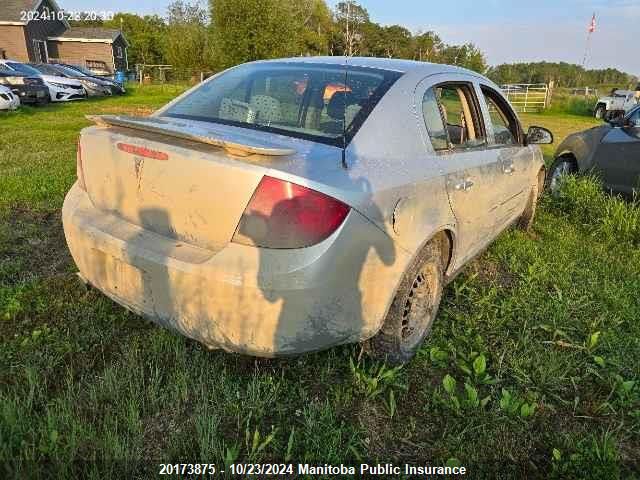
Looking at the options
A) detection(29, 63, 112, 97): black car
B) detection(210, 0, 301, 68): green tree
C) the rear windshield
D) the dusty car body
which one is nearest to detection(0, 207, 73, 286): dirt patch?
the dusty car body

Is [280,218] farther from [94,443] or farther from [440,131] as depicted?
[440,131]

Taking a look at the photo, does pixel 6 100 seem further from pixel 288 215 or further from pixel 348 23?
pixel 288 215

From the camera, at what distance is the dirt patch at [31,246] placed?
3.39 m

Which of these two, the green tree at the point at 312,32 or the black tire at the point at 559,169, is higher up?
the green tree at the point at 312,32

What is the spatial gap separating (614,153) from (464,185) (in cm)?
363

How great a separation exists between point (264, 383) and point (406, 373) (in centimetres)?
77

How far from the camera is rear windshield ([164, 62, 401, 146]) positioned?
2.33 metres

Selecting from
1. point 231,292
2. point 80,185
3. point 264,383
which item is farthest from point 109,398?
point 80,185

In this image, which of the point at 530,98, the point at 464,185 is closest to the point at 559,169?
the point at 464,185

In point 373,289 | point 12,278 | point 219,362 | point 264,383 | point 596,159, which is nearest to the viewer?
point 373,289

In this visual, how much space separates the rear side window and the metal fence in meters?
26.2

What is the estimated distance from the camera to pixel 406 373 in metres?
2.56

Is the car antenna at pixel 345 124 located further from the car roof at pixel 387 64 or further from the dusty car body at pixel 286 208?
the car roof at pixel 387 64

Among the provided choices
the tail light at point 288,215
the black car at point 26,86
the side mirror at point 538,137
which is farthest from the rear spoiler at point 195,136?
the black car at point 26,86
